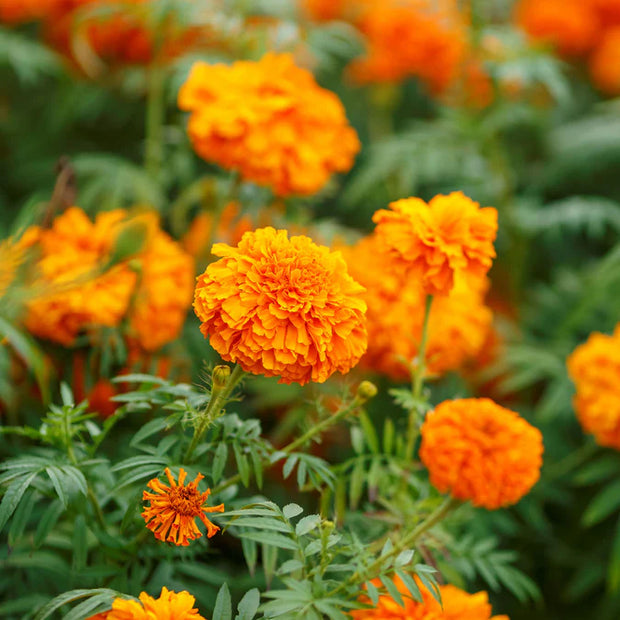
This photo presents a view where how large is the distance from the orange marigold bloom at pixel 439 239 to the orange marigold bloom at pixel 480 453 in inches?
5.1

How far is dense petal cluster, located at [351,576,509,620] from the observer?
647 millimetres

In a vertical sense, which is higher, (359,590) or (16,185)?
(359,590)

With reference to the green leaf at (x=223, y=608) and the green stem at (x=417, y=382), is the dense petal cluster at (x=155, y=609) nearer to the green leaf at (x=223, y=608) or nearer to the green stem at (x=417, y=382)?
the green leaf at (x=223, y=608)

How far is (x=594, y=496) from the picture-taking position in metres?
1.20

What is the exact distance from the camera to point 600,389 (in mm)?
977

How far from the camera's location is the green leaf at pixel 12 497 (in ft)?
1.89

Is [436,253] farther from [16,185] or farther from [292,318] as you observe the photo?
[16,185]

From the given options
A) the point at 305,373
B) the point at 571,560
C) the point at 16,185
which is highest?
the point at 305,373

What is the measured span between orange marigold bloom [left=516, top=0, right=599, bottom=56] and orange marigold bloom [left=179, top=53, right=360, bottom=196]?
115cm

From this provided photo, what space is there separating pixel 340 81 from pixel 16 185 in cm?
90

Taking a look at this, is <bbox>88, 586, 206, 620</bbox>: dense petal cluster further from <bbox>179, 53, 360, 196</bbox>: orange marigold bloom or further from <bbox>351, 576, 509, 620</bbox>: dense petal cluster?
<bbox>179, 53, 360, 196</bbox>: orange marigold bloom

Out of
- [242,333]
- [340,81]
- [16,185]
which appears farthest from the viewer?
[340,81]

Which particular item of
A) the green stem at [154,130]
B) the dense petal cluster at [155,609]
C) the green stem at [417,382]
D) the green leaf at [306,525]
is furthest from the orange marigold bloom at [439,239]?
the green stem at [154,130]

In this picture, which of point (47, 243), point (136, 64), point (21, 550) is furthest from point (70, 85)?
point (21, 550)
